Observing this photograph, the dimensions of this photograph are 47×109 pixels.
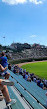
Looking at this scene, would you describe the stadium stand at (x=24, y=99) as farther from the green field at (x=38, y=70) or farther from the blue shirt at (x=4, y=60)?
the green field at (x=38, y=70)

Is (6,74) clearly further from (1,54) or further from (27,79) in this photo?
(27,79)

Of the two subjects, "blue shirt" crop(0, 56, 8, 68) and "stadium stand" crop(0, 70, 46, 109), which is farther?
"stadium stand" crop(0, 70, 46, 109)

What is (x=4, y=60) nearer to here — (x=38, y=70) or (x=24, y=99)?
(x=24, y=99)

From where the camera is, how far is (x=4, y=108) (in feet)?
11.8

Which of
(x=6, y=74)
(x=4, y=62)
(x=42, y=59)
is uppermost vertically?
(x=4, y=62)

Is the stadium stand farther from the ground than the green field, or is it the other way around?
the stadium stand

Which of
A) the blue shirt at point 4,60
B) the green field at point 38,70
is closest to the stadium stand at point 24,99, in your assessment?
the blue shirt at point 4,60

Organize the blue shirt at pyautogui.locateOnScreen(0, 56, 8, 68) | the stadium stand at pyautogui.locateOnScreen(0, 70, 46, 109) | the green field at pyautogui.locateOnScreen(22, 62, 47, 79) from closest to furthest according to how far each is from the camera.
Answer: the blue shirt at pyautogui.locateOnScreen(0, 56, 8, 68), the stadium stand at pyautogui.locateOnScreen(0, 70, 46, 109), the green field at pyautogui.locateOnScreen(22, 62, 47, 79)

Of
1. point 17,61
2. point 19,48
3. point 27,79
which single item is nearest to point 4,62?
point 27,79

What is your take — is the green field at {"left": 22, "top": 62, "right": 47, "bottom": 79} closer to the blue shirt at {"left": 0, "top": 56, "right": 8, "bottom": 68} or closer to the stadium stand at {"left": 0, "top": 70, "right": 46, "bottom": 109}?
the stadium stand at {"left": 0, "top": 70, "right": 46, "bottom": 109}

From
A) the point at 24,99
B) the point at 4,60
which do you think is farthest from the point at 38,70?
the point at 4,60

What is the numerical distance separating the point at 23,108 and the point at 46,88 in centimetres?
855

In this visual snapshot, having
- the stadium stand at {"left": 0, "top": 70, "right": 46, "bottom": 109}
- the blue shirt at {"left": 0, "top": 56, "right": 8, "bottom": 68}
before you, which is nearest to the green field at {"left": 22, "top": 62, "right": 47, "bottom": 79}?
the stadium stand at {"left": 0, "top": 70, "right": 46, "bottom": 109}

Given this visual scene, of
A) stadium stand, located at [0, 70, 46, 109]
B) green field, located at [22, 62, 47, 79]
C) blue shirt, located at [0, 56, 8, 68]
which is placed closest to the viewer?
blue shirt, located at [0, 56, 8, 68]
